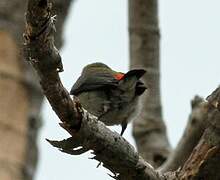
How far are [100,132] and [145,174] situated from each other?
0.38 m

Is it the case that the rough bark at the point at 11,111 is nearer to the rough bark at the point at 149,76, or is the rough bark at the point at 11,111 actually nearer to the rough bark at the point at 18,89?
the rough bark at the point at 18,89

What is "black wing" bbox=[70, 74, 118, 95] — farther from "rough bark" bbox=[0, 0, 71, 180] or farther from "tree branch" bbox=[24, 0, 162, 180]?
"rough bark" bbox=[0, 0, 71, 180]

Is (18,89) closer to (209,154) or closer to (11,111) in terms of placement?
(11,111)

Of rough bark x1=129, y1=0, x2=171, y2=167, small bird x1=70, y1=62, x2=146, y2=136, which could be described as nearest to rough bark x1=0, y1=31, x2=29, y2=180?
rough bark x1=129, y1=0, x2=171, y2=167

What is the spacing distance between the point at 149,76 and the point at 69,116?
2022 millimetres

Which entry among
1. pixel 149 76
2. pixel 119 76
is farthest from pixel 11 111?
pixel 119 76

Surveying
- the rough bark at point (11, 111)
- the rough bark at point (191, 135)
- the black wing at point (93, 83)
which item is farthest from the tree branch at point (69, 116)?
the rough bark at point (11, 111)

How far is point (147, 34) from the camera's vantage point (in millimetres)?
4805

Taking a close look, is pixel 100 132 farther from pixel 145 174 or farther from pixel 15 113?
pixel 15 113

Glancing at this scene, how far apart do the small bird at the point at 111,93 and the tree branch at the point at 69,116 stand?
980 millimetres

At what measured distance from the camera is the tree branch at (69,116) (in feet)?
8.07

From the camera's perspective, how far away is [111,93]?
419cm

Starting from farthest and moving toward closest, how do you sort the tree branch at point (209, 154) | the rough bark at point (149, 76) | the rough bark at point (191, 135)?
the rough bark at point (149, 76) → the rough bark at point (191, 135) → the tree branch at point (209, 154)

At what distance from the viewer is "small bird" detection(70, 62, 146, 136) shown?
4.15 meters
